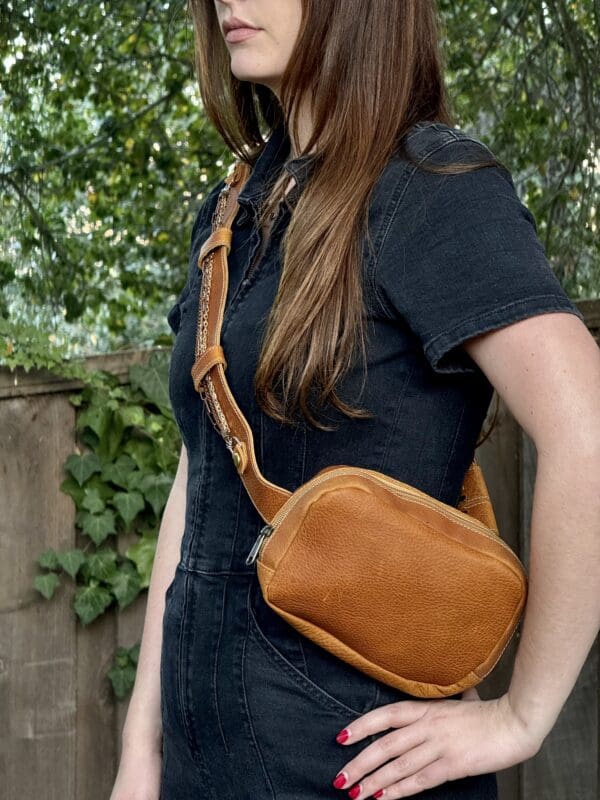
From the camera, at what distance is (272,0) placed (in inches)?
53.4

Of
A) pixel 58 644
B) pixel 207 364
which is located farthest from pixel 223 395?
pixel 58 644

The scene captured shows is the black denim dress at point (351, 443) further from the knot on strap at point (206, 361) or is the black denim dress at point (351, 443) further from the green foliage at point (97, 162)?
the green foliage at point (97, 162)

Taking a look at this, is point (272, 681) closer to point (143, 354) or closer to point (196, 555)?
point (196, 555)

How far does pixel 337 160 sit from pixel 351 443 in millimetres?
332

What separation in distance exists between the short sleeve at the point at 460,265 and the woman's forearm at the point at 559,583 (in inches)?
5.8

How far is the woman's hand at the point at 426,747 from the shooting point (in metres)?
1.14

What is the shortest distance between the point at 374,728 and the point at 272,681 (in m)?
0.12

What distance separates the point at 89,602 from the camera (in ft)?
7.80

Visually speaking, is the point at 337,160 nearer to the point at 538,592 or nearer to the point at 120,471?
the point at 538,592

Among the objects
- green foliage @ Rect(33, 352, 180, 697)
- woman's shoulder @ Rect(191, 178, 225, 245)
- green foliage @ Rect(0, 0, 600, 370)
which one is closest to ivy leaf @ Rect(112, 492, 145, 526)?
green foliage @ Rect(33, 352, 180, 697)

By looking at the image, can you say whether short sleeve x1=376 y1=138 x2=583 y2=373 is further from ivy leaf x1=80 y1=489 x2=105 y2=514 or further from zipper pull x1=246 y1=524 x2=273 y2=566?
ivy leaf x1=80 y1=489 x2=105 y2=514

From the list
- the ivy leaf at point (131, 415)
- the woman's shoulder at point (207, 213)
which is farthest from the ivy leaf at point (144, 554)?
the woman's shoulder at point (207, 213)

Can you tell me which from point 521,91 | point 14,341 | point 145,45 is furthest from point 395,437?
point 145,45

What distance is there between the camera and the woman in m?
1.10
